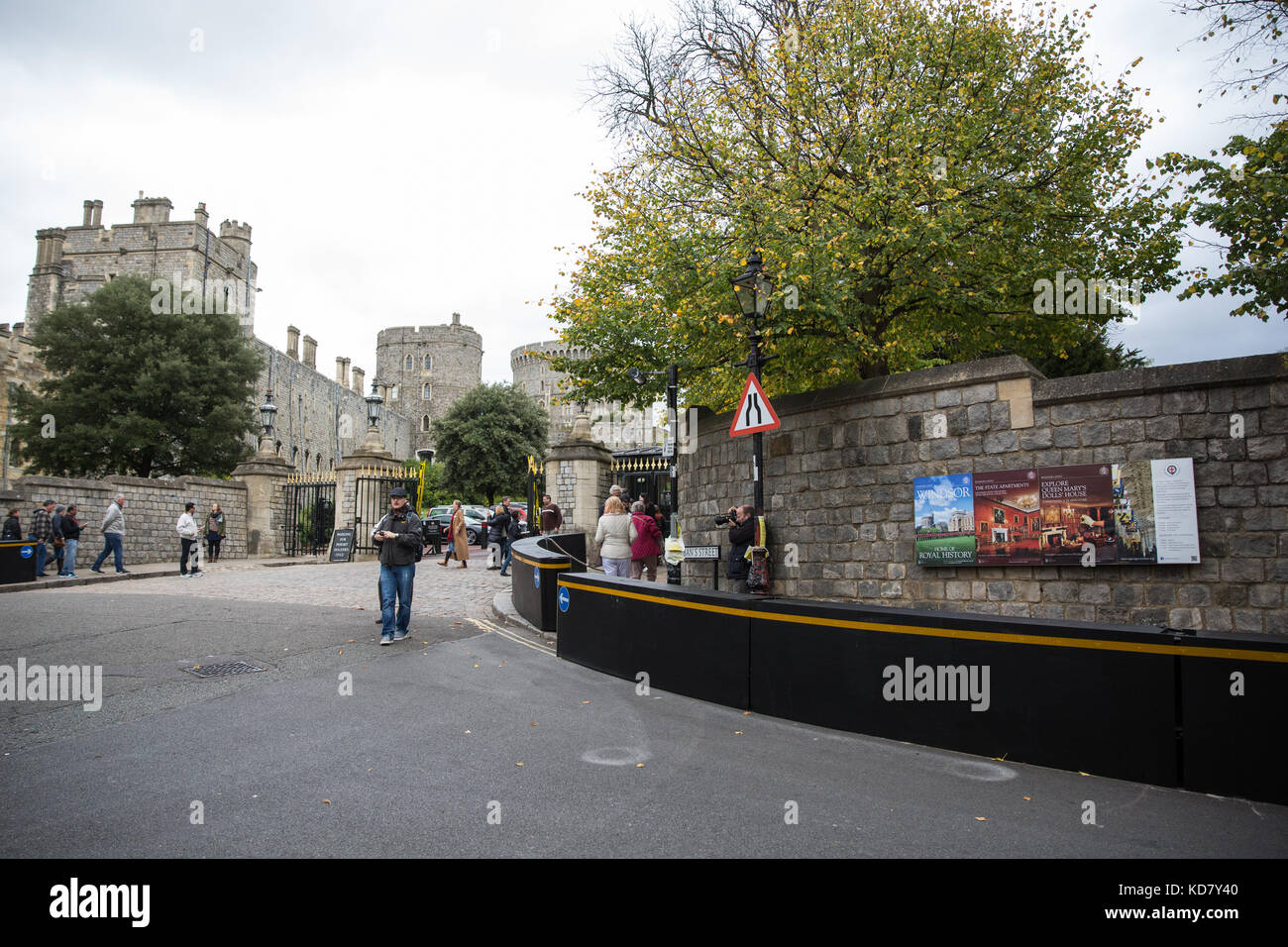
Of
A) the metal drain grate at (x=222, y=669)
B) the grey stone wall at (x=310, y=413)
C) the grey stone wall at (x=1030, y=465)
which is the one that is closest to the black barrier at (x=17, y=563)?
the metal drain grate at (x=222, y=669)

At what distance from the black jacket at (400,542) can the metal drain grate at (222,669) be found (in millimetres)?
1914

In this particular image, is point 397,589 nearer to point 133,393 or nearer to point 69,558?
point 69,558

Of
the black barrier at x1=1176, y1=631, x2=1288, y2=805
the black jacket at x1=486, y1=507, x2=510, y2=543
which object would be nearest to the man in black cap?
the black barrier at x1=1176, y1=631, x2=1288, y2=805

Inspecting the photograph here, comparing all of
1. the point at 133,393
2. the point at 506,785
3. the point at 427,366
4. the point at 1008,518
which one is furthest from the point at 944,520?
the point at 427,366

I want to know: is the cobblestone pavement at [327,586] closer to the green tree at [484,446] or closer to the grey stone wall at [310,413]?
the grey stone wall at [310,413]

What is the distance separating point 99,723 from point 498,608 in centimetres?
666

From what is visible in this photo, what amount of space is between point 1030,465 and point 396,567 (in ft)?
24.6

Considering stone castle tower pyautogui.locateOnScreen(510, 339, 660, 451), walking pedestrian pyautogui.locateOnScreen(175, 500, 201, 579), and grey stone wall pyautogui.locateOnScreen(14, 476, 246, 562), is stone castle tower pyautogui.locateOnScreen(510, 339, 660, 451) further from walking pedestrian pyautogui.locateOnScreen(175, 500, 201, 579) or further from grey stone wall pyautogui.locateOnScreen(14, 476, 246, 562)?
walking pedestrian pyautogui.locateOnScreen(175, 500, 201, 579)

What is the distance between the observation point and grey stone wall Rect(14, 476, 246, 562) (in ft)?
59.1

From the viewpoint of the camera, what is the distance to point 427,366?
7944 centimetres

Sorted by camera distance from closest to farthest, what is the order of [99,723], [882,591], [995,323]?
[99,723] < [882,591] < [995,323]

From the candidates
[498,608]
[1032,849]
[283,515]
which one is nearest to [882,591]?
[498,608]
